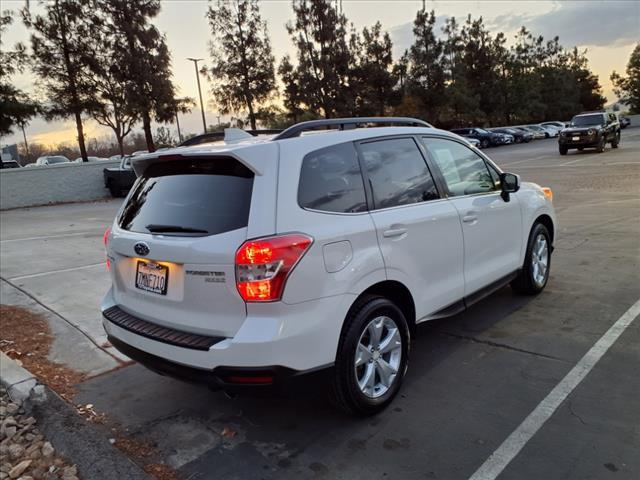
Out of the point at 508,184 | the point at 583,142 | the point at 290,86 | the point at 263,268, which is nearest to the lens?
the point at 263,268

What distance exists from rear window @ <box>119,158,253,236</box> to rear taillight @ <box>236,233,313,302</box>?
0.17 m

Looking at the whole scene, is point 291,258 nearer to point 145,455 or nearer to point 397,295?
point 397,295

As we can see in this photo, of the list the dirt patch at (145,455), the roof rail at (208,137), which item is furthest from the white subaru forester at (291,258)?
the dirt patch at (145,455)

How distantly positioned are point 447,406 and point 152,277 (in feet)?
6.63

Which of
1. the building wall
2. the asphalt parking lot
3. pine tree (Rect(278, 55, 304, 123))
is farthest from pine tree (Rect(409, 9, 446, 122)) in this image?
the asphalt parking lot

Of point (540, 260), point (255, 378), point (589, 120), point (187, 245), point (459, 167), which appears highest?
point (589, 120)

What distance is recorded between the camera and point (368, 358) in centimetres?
313

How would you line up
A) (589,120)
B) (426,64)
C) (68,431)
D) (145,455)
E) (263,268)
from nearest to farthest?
(263,268), (145,455), (68,431), (589,120), (426,64)

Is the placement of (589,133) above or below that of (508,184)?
below

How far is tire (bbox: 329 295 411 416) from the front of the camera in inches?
116

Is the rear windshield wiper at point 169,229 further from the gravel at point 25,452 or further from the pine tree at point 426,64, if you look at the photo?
the pine tree at point 426,64

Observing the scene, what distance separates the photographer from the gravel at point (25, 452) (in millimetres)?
2869

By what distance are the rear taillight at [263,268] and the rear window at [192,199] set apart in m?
0.17

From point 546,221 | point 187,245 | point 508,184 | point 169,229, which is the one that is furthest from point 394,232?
point 546,221
